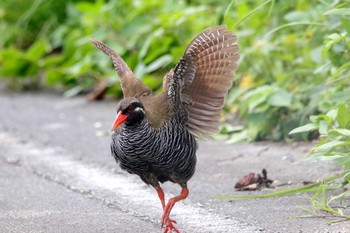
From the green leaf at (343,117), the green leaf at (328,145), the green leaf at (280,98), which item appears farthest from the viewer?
the green leaf at (280,98)

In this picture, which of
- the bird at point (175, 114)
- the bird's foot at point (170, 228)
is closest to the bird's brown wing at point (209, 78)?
the bird at point (175, 114)

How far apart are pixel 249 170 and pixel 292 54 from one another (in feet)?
5.34

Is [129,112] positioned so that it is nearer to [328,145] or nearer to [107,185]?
[328,145]

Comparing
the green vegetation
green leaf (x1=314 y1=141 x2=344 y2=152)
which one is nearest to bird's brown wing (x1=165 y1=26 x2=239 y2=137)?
the green vegetation

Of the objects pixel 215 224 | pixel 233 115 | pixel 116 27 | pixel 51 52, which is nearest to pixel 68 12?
pixel 51 52

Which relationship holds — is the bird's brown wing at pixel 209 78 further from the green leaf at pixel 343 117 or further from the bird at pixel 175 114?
the green leaf at pixel 343 117

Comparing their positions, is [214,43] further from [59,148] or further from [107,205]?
[59,148]

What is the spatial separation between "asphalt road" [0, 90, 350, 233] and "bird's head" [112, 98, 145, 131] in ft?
1.87

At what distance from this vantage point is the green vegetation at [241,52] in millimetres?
5480

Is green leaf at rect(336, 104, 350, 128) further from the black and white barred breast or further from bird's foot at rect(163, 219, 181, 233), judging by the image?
bird's foot at rect(163, 219, 181, 233)

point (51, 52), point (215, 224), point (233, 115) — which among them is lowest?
point (51, 52)

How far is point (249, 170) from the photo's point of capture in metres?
5.99

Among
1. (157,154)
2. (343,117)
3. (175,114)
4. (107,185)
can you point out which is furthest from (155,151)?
(107,185)

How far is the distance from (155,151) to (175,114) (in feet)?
1.21
